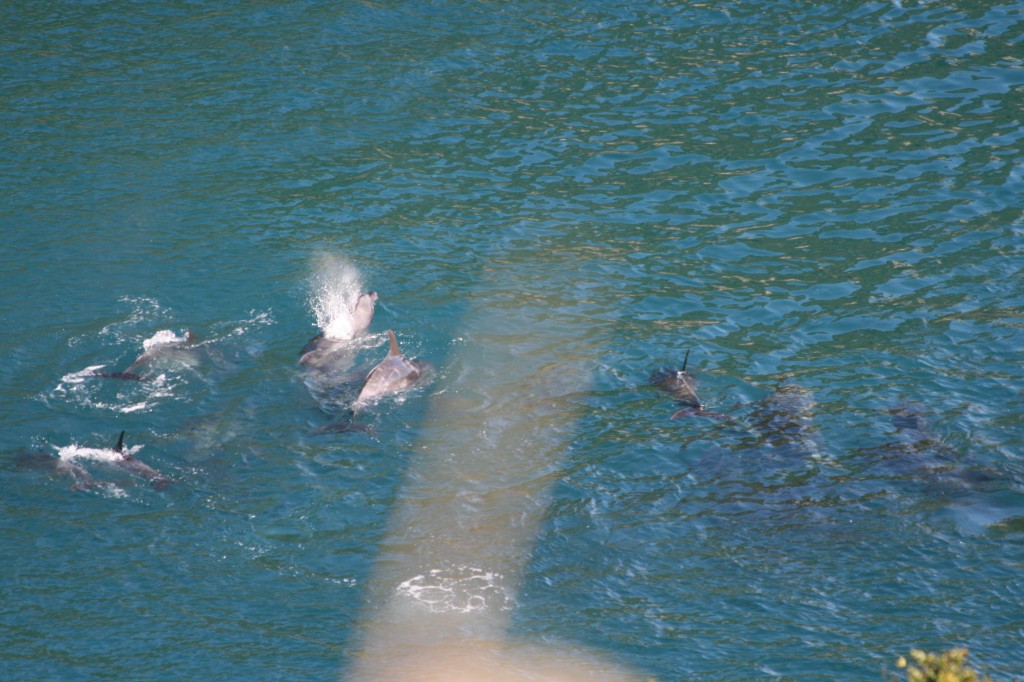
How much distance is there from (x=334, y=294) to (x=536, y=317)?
2908 mm

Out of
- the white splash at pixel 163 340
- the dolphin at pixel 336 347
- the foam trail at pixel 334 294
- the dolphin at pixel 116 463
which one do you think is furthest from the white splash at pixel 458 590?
the white splash at pixel 163 340

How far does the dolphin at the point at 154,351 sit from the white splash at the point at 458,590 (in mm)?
5075

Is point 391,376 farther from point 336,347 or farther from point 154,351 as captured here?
point 154,351

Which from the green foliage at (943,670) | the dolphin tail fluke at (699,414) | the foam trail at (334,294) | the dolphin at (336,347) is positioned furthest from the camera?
the foam trail at (334,294)

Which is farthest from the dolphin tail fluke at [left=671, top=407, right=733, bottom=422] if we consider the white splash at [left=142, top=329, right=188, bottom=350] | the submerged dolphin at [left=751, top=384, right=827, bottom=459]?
the white splash at [left=142, top=329, right=188, bottom=350]

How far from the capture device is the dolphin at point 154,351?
40.8 ft

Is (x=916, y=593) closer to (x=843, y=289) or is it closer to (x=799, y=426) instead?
(x=799, y=426)

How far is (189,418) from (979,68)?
16520mm

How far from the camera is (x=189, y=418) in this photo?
1182cm

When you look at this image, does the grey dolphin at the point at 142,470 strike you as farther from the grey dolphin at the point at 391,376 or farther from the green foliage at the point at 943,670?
the green foliage at the point at 943,670

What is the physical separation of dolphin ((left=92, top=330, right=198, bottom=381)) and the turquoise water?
25 centimetres

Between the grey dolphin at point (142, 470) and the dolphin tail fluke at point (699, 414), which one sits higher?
the grey dolphin at point (142, 470)

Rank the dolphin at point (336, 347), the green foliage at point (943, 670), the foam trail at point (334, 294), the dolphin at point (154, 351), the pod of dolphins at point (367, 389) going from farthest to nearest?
the foam trail at point (334, 294) → the dolphin at point (336, 347) → the dolphin at point (154, 351) → the pod of dolphins at point (367, 389) → the green foliage at point (943, 670)

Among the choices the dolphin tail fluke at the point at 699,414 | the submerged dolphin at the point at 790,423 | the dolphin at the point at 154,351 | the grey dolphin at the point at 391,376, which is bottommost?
the submerged dolphin at the point at 790,423
